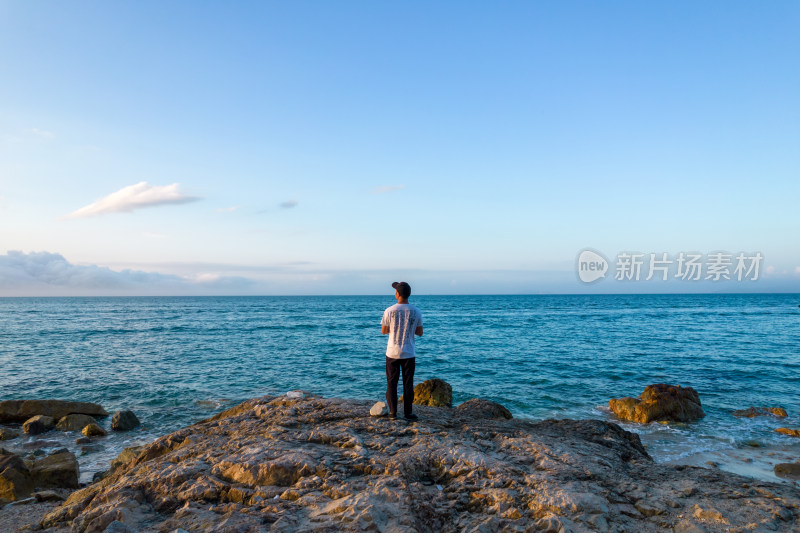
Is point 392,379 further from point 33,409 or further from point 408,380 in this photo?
point 33,409

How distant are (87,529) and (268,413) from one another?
376cm

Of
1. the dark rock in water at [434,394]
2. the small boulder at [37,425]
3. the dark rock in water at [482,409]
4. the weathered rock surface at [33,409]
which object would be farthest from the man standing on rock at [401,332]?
the weathered rock surface at [33,409]

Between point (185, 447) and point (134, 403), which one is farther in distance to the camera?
point (134, 403)

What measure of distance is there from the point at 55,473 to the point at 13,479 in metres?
0.78

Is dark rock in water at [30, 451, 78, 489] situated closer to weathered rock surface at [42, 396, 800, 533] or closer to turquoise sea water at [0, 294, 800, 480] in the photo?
turquoise sea water at [0, 294, 800, 480]

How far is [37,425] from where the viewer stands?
12.9m

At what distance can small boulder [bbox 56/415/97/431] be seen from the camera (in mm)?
13055

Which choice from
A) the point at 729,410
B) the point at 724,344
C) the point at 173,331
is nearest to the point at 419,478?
the point at 729,410

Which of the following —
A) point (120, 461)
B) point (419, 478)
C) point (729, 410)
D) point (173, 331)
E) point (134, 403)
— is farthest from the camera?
point (173, 331)

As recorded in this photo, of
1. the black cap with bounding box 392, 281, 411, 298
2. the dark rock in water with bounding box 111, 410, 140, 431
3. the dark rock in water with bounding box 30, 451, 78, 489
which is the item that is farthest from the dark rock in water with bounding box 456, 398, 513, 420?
the dark rock in water with bounding box 111, 410, 140, 431

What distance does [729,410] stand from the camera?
15.2 m

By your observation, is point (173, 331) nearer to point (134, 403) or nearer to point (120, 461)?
point (134, 403)

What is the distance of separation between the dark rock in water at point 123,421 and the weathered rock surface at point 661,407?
15717mm

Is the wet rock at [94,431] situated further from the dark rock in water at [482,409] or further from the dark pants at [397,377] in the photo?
the dark rock in water at [482,409]
